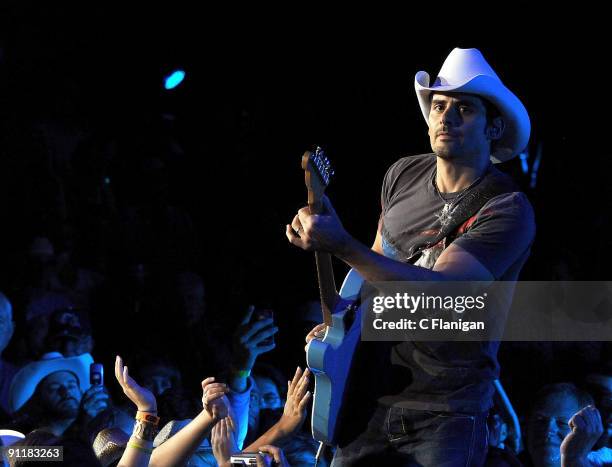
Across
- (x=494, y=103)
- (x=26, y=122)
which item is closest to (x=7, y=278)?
(x=26, y=122)

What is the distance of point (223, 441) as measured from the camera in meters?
3.85

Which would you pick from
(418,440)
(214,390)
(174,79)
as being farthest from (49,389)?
(174,79)

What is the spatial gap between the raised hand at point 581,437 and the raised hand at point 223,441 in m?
1.28

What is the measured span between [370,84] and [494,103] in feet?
16.2

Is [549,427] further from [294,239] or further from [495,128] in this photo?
[294,239]

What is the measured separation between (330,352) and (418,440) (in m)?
0.37

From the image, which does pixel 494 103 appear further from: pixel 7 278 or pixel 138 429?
pixel 7 278

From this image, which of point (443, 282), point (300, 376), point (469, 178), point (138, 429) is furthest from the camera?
point (300, 376)

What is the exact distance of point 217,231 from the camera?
27.3 ft

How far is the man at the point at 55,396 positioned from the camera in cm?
507

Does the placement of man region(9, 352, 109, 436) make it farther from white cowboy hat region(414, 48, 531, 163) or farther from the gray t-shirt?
white cowboy hat region(414, 48, 531, 163)

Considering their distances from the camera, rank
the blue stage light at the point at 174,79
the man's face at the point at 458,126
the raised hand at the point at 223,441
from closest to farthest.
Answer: the man's face at the point at 458,126 < the raised hand at the point at 223,441 < the blue stage light at the point at 174,79

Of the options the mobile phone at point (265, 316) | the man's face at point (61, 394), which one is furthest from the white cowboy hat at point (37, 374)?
the mobile phone at point (265, 316)

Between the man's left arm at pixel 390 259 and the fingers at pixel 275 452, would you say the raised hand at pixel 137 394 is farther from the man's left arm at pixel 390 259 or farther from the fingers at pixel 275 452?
the man's left arm at pixel 390 259
